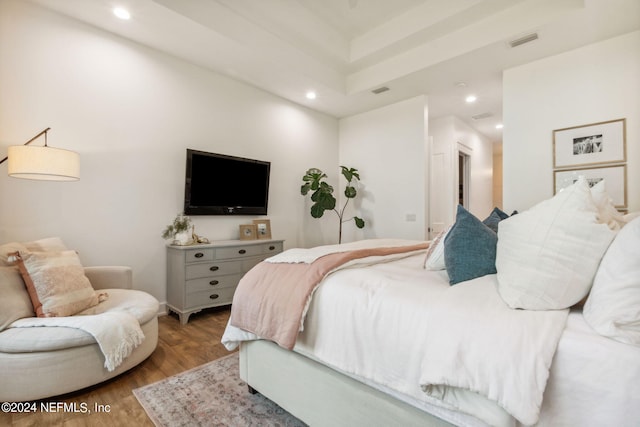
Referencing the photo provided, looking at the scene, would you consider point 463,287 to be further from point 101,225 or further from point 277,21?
point 277,21

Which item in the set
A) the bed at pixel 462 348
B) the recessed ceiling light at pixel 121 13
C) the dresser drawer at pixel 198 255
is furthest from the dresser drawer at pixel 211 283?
the recessed ceiling light at pixel 121 13

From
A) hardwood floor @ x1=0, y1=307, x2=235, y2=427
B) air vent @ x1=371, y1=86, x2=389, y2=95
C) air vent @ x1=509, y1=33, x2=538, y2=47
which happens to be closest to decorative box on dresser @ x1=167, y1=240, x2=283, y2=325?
hardwood floor @ x1=0, y1=307, x2=235, y2=427

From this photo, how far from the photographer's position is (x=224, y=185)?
12.3 ft

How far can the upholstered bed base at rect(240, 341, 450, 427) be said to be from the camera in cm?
116

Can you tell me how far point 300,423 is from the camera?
5.20 ft

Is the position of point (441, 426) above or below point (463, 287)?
below

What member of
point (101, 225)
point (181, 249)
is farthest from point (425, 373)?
point (101, 225)

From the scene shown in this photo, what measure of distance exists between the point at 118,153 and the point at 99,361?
200 centimetres

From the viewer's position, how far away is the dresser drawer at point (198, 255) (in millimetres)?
3064

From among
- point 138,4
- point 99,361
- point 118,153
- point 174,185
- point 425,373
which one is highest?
point 138,4

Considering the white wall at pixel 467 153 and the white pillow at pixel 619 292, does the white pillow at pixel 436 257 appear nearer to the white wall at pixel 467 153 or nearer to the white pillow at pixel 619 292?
the white pillow at pixel 619 292

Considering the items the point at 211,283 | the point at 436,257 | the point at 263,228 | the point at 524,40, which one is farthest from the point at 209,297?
the point at 524,40

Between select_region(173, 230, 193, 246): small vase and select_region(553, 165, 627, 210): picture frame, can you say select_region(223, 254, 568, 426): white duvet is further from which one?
select_region(553, 165, 627, 210): picture frame

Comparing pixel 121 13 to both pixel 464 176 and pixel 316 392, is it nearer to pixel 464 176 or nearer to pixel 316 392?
pixel 316 392
